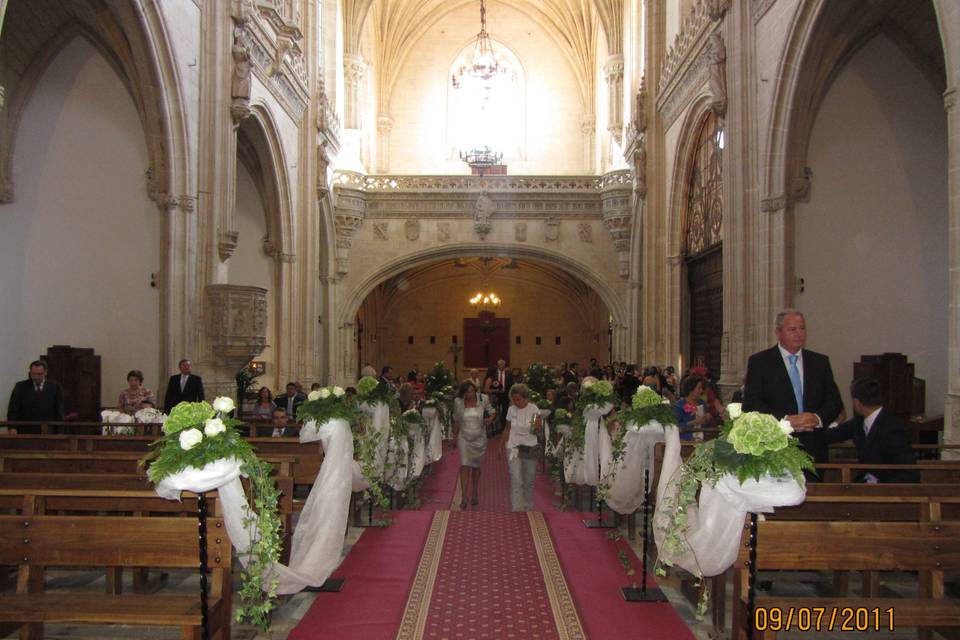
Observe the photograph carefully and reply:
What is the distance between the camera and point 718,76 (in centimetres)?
1324

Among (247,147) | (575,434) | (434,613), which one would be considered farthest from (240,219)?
(434,613)

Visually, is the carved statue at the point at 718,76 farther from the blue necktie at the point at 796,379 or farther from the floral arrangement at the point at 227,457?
the floral arrangement at the point at 227,457

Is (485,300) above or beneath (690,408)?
above

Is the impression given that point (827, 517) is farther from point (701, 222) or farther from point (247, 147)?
point (247, 147)

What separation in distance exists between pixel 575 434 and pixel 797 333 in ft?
16.5

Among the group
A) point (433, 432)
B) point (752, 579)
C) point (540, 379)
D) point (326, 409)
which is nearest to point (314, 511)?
point (326, 409)

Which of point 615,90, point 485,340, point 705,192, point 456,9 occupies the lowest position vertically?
point 485,340

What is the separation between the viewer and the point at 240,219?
60.8 feet

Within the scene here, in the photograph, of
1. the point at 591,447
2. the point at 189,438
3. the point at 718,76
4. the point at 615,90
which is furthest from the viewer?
the point at 615,90

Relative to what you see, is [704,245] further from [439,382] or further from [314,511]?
[314,511]

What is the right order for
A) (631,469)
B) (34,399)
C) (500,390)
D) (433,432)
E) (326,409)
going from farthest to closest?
(500,390) < (433,432) < (34,399) < (631,469) < (326,409)

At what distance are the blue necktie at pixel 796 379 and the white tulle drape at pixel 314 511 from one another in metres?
3.28

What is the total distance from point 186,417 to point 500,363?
16.1m

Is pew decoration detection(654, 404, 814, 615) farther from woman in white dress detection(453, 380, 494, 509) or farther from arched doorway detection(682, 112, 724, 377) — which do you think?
arched doorway detection(682, 112, 724, 377)
